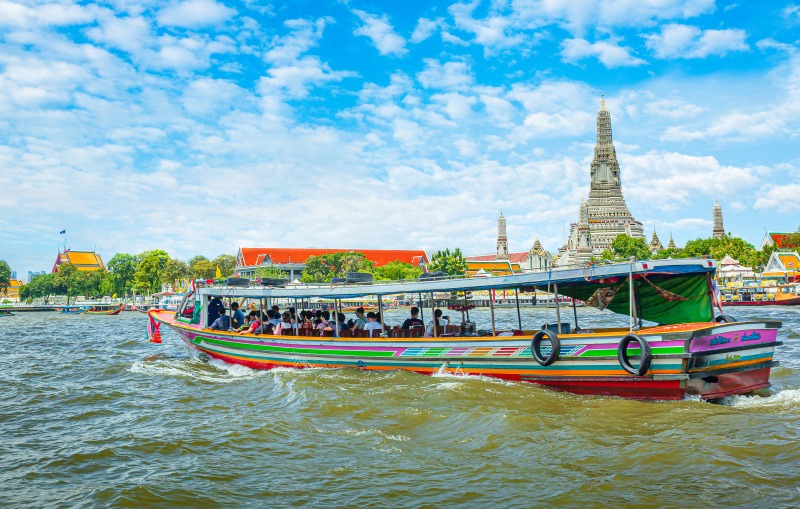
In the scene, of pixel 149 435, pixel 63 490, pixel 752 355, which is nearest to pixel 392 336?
pixel 149 435

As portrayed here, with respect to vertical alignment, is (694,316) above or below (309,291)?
below

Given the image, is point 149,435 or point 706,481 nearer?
point 706,481

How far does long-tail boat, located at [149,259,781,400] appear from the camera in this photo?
10016 mm

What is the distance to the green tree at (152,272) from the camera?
258ft

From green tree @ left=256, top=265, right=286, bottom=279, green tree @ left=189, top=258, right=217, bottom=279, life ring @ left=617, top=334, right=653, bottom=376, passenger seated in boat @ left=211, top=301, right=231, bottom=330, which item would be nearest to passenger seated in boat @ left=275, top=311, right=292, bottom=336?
passenger seated in boat @ left=211, top=301, right=231, bottom=330

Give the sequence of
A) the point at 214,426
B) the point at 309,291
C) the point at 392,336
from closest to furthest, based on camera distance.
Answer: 1. the point at 214,426
2. the point at 392,336
3. the point at 309,291

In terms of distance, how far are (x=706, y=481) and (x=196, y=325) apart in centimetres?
1491

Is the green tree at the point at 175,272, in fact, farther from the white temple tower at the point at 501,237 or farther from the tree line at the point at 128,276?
the white temple tower at the point at 501,237

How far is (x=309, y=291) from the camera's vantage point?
15.3 meters

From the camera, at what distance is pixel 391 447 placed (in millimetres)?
8414

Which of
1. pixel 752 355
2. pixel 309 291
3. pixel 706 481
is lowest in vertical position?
pixel 706 481

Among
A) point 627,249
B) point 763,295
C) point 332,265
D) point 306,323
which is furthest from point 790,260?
point 306,323

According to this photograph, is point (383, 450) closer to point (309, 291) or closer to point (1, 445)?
point (1, 445)

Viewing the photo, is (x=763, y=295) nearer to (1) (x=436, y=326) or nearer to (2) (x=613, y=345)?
(1) (x=436, y=326)
